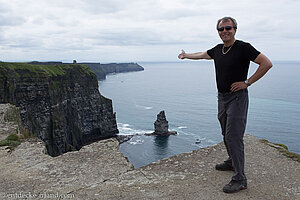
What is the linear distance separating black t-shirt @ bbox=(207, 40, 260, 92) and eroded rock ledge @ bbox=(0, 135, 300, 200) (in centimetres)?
226

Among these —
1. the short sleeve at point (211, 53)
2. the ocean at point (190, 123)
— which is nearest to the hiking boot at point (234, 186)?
the short sleeve at point (211, 53)

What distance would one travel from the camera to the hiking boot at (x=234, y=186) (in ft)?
16.5

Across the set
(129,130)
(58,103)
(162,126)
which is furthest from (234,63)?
(129,130)

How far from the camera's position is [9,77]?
38312 mm

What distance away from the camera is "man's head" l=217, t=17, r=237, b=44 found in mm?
5023

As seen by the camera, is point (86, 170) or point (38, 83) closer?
point (86, 170)

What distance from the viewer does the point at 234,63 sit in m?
5.00

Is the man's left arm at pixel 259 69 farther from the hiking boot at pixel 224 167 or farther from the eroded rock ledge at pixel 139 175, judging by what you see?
the eroded rock ledge at pixel 139 175

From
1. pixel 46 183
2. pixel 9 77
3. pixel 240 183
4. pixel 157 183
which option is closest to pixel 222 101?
pixel 240 183

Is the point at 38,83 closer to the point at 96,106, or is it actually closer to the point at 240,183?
the point at 96,106

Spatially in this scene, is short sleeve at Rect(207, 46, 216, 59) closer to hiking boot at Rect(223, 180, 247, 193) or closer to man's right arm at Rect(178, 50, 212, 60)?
man's right arm at Rect(178, 50, 212, 60)

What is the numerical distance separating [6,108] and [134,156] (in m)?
44.8

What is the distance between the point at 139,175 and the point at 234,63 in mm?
3456

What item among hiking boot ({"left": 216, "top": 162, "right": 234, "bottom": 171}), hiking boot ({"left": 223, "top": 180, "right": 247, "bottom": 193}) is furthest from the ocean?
hiking boot ({"left": 223, "top": 180, "right": 247, "bottom": 193})
